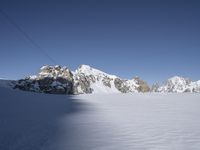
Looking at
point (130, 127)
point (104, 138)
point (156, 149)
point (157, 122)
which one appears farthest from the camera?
point (157, 122)

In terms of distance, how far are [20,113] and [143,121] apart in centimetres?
464

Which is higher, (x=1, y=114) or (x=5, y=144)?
(x=1, y=114)

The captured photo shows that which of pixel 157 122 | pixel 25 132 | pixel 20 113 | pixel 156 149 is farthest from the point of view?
pixel 20 113

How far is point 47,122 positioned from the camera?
975 centimetres

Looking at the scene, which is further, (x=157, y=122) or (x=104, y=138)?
(x=157, y=122)

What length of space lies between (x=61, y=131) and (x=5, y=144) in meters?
2.07

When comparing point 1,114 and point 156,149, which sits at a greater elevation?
point 1,114

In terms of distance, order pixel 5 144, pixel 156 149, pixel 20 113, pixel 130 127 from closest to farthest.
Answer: pixel 156 149, pixel 5 144, pixel 130 127, pixel 20 113

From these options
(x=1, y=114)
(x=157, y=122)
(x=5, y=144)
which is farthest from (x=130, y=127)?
(x=1, y=114)

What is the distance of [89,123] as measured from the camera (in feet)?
32.3

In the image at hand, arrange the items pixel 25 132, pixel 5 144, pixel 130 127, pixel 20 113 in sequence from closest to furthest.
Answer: pixel 5 144, pixel 25 132, pixel 130 127, pixel 20 113

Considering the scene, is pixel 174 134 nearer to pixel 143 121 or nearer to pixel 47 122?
pixel 143 121

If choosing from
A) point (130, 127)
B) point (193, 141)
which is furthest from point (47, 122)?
point (193, 141)

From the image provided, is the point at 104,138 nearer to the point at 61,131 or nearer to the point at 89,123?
the point at 61,131
